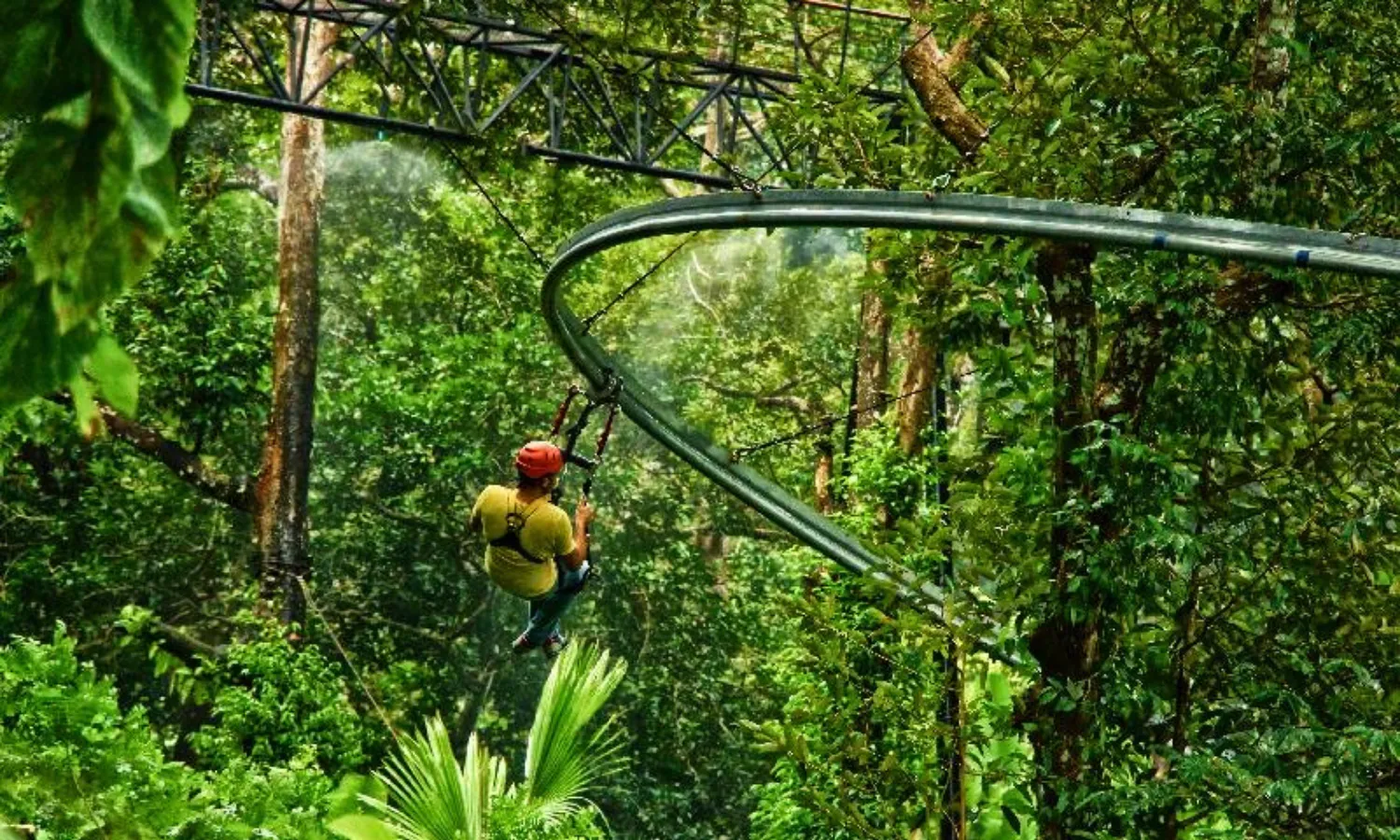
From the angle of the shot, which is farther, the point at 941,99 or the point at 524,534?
the point at 941,99

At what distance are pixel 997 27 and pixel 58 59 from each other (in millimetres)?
5853

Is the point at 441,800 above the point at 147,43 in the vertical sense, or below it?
above

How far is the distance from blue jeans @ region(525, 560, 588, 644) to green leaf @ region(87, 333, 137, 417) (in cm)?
665

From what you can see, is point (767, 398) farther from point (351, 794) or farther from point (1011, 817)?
point (1011, 817)

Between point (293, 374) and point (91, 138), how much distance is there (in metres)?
14.5

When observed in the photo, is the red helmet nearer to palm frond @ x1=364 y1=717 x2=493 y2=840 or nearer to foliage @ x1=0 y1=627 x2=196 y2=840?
foliage @ x1=0 y1=627 x2=196 y2=840

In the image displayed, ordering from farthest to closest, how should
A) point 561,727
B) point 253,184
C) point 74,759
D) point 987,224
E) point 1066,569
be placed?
1. point 253,184
2. point 561,727
3. point 74,759
4. point 1066,569
5. point 987,224

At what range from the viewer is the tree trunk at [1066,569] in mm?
5570

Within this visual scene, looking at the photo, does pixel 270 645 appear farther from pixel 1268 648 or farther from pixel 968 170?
pixel 1268 648

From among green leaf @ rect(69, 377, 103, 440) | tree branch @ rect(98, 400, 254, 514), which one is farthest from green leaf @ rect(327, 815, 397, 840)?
green leaf @ rect(69, 377, 103, 440)

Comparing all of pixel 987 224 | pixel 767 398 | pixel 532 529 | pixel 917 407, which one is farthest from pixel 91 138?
pixel 767 398

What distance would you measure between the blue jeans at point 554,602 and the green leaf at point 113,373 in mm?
6654

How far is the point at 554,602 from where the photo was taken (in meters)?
8.07

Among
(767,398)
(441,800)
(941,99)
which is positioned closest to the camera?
(941,99)
